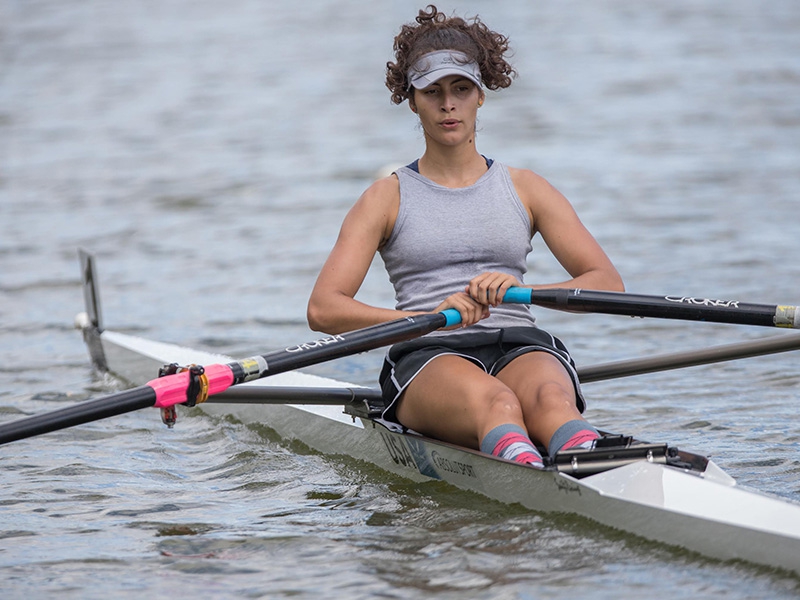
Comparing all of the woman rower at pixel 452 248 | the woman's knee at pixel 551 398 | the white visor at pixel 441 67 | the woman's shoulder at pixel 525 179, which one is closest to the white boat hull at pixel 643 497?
the woman rower at pixel 452 248

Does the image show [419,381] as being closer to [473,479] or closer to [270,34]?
[473,479]

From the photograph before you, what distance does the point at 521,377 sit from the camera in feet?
12.3

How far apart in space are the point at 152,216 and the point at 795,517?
10771 millimetres

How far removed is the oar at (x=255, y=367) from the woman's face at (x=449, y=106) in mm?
645

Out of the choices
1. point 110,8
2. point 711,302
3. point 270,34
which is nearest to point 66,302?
point 711,302

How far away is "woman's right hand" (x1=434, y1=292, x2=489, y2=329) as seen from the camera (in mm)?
3699

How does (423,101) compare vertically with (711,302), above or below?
above

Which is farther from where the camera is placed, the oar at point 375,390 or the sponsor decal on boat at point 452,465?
A: the oar at point 375,390

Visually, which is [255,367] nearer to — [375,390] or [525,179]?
[375,390]

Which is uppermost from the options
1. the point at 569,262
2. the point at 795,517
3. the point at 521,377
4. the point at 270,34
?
the point at 270,34

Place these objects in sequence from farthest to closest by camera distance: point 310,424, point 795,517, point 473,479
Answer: point 310,424, point 473,479, point 795,517

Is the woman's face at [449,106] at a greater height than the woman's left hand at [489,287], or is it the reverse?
the woman's face at [449,106]

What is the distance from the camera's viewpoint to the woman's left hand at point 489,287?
12.1ft

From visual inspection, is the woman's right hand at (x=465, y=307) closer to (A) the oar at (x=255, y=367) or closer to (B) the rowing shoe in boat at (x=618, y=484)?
(A) the oar at (x=255, y=367)
